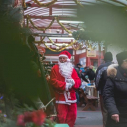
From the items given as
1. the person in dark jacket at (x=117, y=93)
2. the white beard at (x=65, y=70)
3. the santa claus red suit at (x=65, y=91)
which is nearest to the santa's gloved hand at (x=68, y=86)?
the santa claus red suit at (x=65, y=91)

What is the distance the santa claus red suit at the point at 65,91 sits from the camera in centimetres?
563

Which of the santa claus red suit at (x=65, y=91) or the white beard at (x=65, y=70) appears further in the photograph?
the white beard at (x=65, y=70)

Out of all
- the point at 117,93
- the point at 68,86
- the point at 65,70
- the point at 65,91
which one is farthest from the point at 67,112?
the point at 117,93

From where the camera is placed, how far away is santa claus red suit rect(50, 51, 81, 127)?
5629 mm

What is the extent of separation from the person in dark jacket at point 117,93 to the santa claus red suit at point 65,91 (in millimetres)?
1908

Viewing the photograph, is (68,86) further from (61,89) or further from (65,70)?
(65,70)

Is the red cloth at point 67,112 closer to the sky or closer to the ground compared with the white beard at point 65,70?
closer to the ground

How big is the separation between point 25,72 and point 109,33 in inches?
6.4

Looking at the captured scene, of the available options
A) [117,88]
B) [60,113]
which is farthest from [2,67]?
[60,113]

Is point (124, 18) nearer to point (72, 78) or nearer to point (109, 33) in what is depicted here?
point (109, 33)

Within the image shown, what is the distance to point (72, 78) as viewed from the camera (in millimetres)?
5914

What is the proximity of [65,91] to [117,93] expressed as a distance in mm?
2072

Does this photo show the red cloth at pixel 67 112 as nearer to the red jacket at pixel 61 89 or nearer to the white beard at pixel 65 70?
the red jacket at pixel 61 89

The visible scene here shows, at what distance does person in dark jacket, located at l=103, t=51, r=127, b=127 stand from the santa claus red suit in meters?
1.91
